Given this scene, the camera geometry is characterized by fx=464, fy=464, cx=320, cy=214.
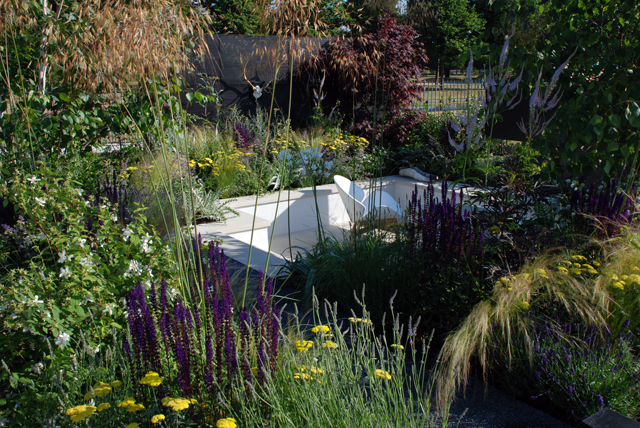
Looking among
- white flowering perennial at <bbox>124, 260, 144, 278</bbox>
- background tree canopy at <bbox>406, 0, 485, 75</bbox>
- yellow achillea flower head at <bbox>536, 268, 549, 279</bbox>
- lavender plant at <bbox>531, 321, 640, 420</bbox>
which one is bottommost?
lavender plant at <bbox>531, 321, 640, 420</bbox>

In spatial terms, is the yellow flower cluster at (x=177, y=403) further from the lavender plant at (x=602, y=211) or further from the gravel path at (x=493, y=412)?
the lavender plant at (x=602, y=211)

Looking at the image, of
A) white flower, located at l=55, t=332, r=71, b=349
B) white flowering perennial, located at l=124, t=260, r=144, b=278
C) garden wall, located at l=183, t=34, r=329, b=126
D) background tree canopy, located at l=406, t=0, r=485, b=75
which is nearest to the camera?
white flower, located at l=55, t=332, r=71, b=349

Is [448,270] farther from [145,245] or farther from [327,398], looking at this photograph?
[145,245]

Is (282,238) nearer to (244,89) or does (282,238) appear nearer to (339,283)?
(339,283)

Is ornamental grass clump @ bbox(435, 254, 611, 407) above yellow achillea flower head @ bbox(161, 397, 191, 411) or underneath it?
underneath

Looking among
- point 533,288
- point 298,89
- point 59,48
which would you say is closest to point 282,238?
point 59,48

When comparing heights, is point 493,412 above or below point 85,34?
below

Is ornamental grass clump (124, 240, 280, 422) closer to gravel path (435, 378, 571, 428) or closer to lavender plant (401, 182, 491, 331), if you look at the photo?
gravel path (435, 378, 571, 428)

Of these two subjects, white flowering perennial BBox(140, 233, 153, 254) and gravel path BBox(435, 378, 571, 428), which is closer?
gravel path BBox(435, 378, 571, 428)

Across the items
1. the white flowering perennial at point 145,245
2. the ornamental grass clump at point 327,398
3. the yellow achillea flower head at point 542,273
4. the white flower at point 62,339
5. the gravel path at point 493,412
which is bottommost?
the gravel path at point 493,412

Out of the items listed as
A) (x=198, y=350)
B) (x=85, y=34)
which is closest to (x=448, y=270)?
(x=198, y=350)

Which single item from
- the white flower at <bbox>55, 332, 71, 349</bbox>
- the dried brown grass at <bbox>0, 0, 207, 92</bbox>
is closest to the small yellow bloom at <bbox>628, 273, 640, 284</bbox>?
the white flower at <bbox>55, 332, 71, 349</bbox>

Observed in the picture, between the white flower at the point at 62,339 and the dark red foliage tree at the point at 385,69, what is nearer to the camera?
the white flower at the point at 62,339

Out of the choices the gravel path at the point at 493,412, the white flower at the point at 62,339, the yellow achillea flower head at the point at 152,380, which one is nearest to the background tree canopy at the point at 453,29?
the gravel path at the point at 493,412
